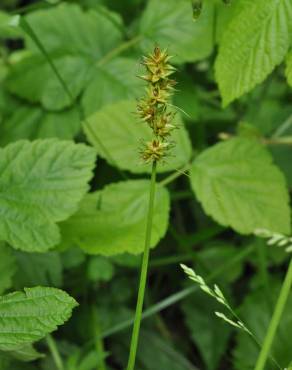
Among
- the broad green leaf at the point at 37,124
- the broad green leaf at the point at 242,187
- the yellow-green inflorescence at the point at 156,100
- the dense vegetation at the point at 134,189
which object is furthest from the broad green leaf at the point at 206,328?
the yellow-green inflorescence at the point at 156,100

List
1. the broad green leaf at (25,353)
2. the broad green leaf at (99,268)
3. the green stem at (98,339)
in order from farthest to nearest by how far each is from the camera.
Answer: the broad green leaf at (99,268), the green stem at (98,339), the broad green leaf at (25,353)

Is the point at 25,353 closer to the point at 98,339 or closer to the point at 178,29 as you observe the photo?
the point at 98,339

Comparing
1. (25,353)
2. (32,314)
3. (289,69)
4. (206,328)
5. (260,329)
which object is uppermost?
(289,69)

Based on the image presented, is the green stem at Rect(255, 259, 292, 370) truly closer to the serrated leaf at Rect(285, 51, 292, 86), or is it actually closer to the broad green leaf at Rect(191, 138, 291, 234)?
the serrated leaf at Rect(285, 51, 292, 86)

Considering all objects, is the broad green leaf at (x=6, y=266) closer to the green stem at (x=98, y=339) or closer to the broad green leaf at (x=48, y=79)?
the green stem at (x=98, y=339)

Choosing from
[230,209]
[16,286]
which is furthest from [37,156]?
[230,209]

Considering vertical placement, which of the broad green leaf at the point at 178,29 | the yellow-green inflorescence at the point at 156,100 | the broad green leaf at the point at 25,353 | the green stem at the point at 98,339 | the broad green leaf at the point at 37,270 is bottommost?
the green stem at the point at 98,339

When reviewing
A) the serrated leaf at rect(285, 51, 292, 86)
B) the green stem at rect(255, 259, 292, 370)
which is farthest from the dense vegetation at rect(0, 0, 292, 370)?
the green stem at rect(255, 259, 292, 370)

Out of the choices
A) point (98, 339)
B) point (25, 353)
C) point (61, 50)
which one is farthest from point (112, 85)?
point (25, 353)
